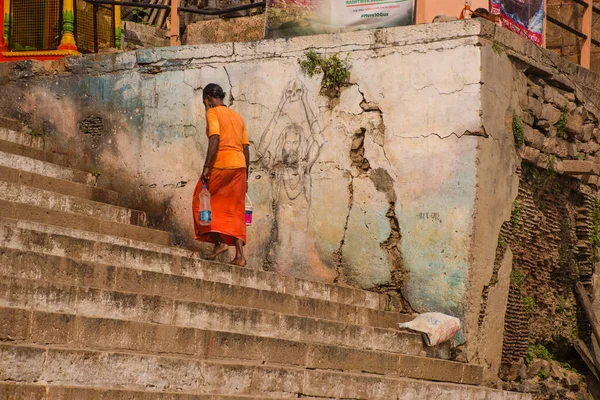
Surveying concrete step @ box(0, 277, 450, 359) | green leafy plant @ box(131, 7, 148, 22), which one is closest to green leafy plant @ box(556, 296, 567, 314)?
concrete step @ box(0, 277, 450, 359)

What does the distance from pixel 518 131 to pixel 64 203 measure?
160 inches

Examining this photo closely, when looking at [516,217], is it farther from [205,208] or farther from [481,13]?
[205,208]

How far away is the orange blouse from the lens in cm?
983

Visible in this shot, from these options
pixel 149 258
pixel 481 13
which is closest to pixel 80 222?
pixel 149 258

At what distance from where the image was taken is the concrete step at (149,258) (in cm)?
798

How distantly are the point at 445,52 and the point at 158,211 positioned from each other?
118 inches

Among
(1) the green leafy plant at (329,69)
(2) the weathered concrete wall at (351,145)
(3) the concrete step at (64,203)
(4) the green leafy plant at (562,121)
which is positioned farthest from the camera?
(4) the green leafy plant at (562,121)

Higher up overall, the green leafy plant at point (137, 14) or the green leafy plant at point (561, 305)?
the green leafy plant at point (137, 14)

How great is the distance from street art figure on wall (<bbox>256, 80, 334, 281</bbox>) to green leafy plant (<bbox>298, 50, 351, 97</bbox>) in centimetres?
18

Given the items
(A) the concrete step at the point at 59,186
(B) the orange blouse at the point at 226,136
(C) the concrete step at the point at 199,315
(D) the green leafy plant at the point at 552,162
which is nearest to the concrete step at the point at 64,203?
(A) the concrete step at the point at 59,186

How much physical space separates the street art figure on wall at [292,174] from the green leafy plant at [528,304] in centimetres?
188

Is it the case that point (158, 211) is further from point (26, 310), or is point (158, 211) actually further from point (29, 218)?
point (26, 310)

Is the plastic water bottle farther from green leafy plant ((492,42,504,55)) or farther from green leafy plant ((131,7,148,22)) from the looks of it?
green leafy plant ((131,7,148,22))

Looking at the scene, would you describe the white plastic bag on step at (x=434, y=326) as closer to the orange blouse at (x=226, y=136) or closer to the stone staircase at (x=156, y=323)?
the stone staircase at (x=156, y=323)
